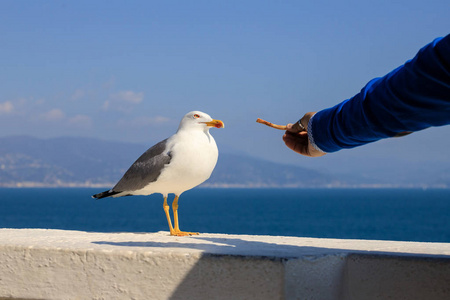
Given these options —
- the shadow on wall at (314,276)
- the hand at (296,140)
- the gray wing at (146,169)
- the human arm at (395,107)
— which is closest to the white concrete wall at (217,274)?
the shadow on wall at (314,276)

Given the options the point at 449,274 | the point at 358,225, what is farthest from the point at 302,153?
the point at 358,225

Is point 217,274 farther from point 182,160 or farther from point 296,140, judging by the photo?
point 182,160

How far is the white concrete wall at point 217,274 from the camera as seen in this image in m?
2.64

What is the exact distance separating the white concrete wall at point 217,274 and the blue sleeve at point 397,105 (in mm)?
720

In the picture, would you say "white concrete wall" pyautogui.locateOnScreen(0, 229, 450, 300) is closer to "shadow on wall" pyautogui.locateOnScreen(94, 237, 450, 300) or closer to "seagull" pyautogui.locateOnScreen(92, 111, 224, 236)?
"shadow on wall" pyautogui.locateOnScreen(94, 237, 450, 300)

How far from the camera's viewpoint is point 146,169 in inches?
208

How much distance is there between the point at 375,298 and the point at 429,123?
1.18 m

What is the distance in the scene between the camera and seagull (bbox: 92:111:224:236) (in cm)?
504

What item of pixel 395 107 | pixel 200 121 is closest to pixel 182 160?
pixel 200 121

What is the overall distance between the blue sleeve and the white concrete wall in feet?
2.36

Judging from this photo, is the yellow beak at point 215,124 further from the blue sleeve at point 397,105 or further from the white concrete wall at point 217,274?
the blue sleeve at point 397,105

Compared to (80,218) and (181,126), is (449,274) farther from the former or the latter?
(80,218)

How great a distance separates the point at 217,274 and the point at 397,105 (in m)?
1.29

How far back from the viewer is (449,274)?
109 inches
